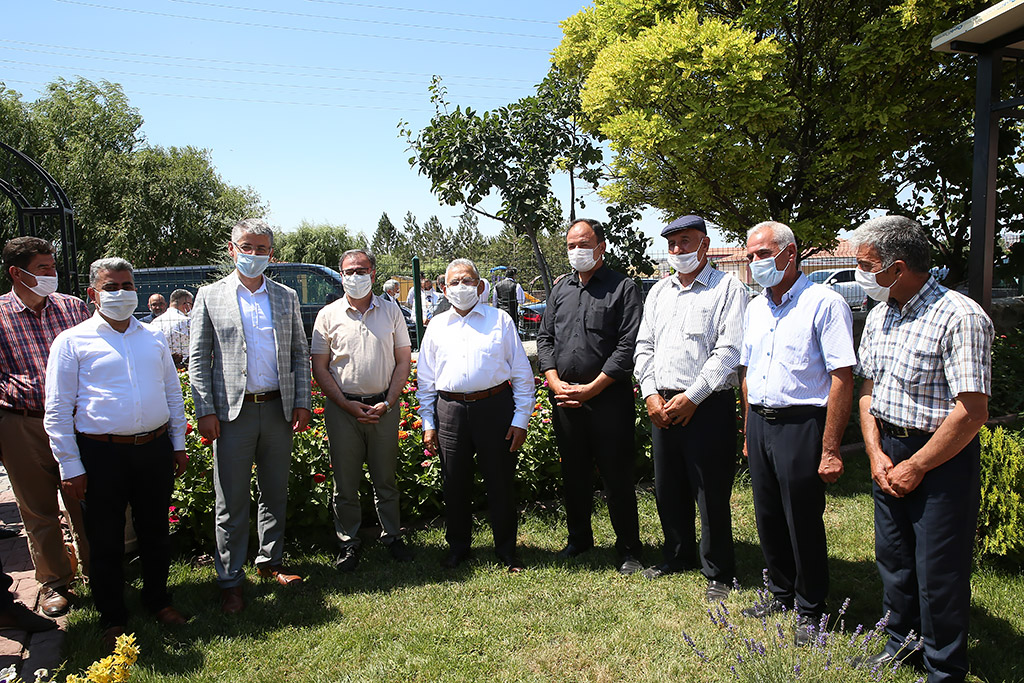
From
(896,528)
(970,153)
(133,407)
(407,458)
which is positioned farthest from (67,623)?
(970,153)

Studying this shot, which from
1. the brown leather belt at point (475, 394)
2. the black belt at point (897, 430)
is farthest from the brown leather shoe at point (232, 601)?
the black belt at point (897, 430)

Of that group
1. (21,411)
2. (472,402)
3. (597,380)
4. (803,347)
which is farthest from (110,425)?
(803,347)

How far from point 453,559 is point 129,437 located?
2.05 m

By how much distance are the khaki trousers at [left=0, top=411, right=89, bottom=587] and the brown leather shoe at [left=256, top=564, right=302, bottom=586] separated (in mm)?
1059

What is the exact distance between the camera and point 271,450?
159 inches

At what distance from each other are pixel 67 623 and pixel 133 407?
1.32m

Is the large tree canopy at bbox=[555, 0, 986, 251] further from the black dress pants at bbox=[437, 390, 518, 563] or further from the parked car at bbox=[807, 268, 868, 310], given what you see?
the parked car at bbox=[807, 268, 868, 310]

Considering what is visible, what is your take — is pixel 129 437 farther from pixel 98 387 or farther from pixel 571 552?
pixel 571 552

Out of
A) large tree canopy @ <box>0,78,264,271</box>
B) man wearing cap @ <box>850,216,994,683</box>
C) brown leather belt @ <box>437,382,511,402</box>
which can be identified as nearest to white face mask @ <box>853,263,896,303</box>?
man wearing cap @ <box>850,216,994,683</box>

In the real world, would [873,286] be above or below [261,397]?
above

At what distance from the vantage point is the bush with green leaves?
4586 mm

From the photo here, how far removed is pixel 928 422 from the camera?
2752mm

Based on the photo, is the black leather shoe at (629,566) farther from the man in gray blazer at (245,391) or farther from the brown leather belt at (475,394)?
the man in gray blazer at (245,391)

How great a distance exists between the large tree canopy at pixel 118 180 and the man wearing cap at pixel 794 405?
27758mm
